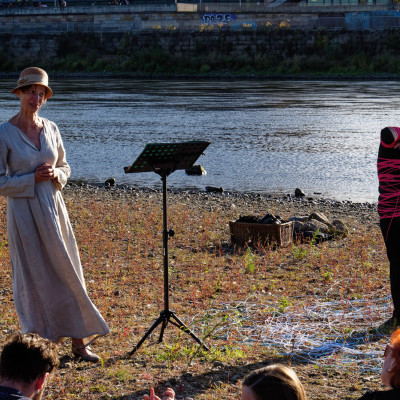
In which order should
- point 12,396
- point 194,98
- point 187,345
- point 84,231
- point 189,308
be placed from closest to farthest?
point 12,396 → point 187,345 → point 189,308 → point 84,231 → point 194,98

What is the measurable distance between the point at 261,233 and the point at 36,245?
15.5 ft

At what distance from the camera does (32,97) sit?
228 inches

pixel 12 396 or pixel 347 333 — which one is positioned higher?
pixel 12 396

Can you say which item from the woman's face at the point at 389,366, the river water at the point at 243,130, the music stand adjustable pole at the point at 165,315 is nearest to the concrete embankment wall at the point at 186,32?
the river water at the point at 243,130

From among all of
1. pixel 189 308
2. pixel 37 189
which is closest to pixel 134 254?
pixel 189 308

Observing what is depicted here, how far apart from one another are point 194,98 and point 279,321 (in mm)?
33727

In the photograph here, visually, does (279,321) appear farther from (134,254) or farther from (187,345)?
(134,254)

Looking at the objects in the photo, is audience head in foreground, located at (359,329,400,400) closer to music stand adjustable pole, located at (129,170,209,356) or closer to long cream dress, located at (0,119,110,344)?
music stand adjustable pole, located at (129,170,209,356)

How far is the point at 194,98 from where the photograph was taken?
4012cm

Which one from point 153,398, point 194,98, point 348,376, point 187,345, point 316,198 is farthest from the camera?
point 194,98

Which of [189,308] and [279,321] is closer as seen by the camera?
[279,321]

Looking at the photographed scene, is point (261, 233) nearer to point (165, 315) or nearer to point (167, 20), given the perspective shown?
point (165, 315)

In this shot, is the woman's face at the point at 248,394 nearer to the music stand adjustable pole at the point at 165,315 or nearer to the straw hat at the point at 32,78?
the music stand adjustable pole at the point at 165,315

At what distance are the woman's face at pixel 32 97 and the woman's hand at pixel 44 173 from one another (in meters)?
0.42
